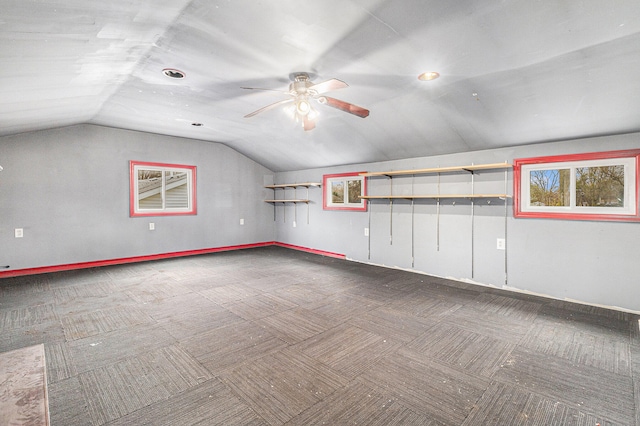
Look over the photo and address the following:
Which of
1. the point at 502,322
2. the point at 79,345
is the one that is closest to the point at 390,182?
the point at 502,322

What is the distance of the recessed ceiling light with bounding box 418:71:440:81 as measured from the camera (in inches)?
115

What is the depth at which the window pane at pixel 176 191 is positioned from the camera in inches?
263

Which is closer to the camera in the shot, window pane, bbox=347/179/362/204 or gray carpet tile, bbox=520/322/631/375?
gray carpet tile, bbox=520/322/631/375

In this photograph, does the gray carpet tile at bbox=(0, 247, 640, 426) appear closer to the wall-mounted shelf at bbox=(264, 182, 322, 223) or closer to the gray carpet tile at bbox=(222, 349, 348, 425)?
the gray carpet tile at bbox=(222, 349, 348, 425)

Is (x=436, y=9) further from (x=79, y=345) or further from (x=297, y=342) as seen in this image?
(x=79, y=345)

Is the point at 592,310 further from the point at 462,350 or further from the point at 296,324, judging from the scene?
the point at 296,324

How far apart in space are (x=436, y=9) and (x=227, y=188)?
6165 mm

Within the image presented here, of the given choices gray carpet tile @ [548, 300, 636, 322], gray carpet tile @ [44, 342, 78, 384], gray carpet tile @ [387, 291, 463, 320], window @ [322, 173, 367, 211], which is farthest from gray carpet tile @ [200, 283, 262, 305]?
gray carpet tile @ [548, 300, 636, 322]

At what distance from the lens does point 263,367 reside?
2307 millimetres

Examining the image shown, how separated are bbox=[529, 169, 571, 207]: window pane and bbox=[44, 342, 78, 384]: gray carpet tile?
5250mm

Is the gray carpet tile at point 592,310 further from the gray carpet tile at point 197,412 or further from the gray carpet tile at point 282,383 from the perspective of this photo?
the gray carpet tile at point 197,412

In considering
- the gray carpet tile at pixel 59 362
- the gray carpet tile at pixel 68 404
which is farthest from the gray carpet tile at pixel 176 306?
the gray carpet tile at pixel 68 404

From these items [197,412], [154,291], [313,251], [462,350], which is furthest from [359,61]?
[313,251]

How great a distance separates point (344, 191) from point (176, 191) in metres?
4.05
